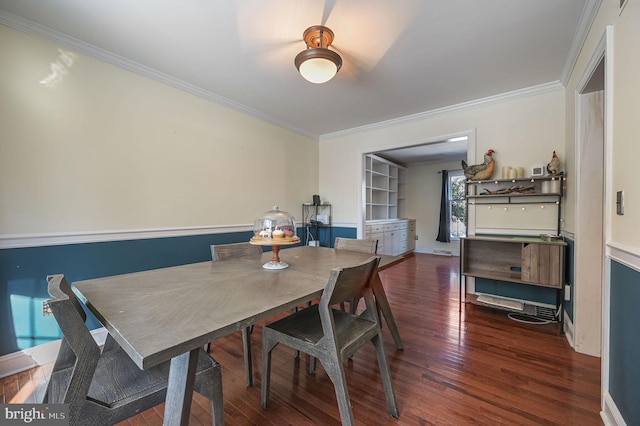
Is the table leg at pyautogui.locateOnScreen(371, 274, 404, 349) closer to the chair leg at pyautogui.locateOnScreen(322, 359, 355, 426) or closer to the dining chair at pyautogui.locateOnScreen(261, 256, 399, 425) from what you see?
the dining chair at pyautogui.locateOnScreen(261, 256, 399, 425)

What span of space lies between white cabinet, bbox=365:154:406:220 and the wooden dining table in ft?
12.4

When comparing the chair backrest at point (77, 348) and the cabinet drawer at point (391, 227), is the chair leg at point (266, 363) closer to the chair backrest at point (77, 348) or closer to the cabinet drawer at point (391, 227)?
the chair backrest at point (77, 348)

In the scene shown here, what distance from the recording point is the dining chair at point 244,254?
173cm

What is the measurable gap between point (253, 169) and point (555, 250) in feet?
11.2

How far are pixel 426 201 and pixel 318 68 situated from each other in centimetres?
570

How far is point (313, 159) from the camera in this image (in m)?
4.54

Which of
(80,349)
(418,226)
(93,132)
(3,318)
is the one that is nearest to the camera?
(80,349)

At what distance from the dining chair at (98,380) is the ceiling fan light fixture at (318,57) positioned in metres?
1.91

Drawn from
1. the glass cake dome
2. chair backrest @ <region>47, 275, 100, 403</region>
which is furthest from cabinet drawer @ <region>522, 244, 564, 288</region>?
chair backrest @ <region>47, 275, 100, 403</region>

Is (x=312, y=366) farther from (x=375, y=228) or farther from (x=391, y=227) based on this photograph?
(x=391, y=227)

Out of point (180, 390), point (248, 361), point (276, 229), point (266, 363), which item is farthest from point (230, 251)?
point (180, 390)

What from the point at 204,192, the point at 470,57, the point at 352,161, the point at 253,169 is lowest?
the point at 204,192

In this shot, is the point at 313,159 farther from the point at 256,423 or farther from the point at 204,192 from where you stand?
the point at 256,423

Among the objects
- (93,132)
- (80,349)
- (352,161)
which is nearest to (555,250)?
(352,161)
